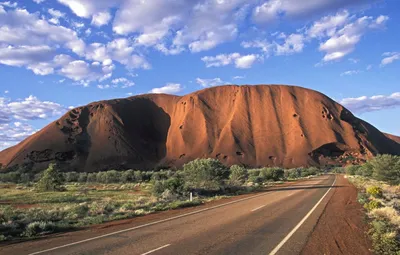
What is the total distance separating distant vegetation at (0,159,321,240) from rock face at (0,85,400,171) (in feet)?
89.2

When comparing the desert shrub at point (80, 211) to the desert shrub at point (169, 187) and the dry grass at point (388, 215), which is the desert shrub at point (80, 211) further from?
the dry grass at point (388, 215)

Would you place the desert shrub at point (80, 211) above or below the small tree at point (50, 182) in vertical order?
below

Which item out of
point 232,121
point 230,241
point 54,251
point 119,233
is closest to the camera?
point 54,251

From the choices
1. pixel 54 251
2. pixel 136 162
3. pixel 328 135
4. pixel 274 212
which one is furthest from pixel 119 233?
pixel 328 135

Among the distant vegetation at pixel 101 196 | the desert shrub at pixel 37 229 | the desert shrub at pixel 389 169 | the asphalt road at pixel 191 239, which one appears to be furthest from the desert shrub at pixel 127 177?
the asphalt road at pixel 191 239

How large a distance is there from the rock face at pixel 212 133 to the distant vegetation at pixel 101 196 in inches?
1070

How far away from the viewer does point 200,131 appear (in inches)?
4225

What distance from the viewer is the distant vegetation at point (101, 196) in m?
14.3

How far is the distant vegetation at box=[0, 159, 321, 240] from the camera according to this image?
14.3 m

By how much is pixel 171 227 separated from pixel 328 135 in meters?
99.3

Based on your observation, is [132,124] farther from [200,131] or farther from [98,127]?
[200,131]

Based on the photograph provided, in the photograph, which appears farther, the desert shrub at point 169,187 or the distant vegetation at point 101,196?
the desert shrub at point 169,187

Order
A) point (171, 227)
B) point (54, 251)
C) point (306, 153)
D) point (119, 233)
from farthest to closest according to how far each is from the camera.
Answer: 1. point (306, 153)
2. point (171, 227)
3. point (119, 233)
4. point (54, 251)

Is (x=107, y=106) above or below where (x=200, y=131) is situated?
above
